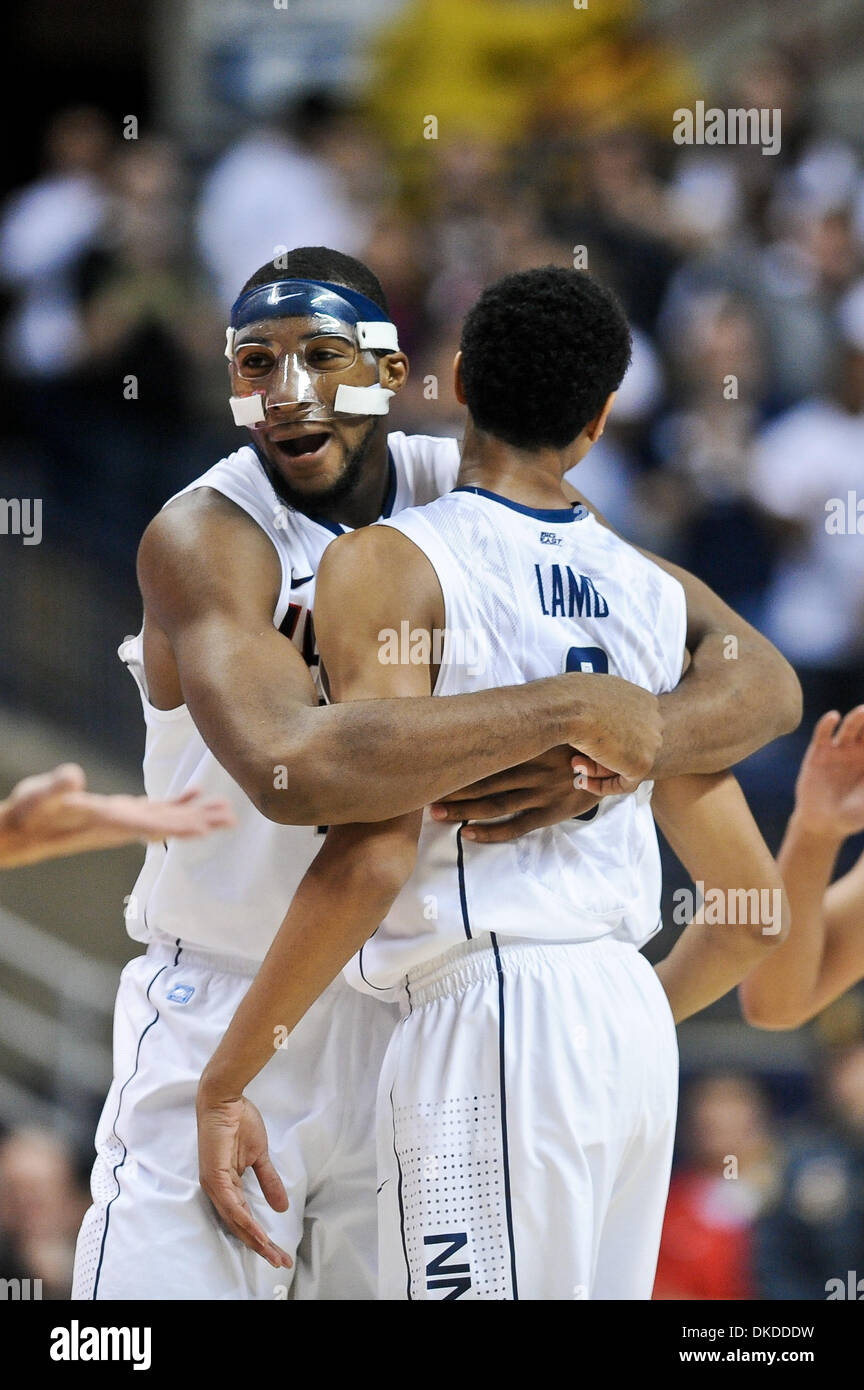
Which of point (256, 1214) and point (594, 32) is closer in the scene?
point (256, 1214)

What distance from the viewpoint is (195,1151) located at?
2.83m

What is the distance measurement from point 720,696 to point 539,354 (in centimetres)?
67

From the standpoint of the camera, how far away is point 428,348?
6.34 meters

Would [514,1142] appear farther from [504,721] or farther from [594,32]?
[594,32]

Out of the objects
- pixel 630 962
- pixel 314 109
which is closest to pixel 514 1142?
pixel 630 962

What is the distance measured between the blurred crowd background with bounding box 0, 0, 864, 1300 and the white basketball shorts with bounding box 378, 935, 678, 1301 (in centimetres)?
245

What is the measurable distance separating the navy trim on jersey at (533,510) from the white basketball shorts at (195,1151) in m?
0.87

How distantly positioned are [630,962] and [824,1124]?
3.05m

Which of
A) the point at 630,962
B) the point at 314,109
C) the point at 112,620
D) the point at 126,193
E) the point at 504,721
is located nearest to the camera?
the point at 504,721

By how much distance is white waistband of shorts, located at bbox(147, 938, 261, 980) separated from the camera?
116 inches

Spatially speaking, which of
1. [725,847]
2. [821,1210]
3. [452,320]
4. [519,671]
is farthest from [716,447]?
[519,671]

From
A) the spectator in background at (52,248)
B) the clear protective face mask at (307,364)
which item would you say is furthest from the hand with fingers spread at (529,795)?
the spectator in background at (52,248)

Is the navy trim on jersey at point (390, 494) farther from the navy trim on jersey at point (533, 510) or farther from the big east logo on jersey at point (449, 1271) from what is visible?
the big east logo on jersey at point (449, 1271)

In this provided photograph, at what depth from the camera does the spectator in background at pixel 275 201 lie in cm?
653
